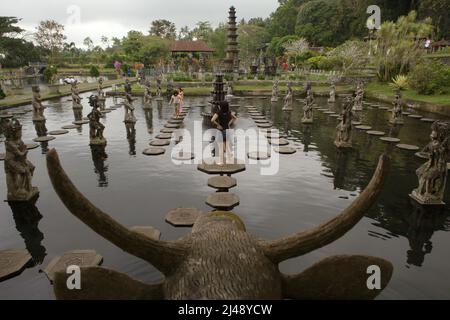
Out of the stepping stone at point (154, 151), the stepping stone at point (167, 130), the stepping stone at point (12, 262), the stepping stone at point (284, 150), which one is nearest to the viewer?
the stepping stone at point (12, 262)

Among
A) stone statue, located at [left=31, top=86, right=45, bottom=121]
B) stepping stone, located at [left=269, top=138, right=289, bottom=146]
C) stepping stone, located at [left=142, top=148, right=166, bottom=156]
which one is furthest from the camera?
stone statue, located at [left=31, top=86, right=45, bottom=121]

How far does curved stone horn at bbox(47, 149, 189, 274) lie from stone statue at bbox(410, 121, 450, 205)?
8654 millimetres

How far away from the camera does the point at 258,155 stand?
12.9 metres

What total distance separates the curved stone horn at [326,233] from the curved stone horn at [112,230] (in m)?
0.55

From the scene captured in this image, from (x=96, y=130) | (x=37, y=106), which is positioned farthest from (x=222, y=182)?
(x=37, y=106)

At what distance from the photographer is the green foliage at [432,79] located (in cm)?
2670

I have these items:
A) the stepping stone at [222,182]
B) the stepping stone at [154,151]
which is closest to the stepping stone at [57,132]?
the stepping stone at [154,151]

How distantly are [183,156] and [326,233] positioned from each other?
37.0ft

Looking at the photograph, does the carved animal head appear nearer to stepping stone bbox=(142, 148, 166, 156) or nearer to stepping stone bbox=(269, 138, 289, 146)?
stepping stone bbox=(142, 148, 166, 156)

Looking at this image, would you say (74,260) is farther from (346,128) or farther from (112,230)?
(346,128)

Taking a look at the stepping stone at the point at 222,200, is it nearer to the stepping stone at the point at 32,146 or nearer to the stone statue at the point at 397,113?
the stepping stone at the point at 32,146

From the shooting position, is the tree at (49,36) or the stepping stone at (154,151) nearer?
the stepping stone at (154,151)

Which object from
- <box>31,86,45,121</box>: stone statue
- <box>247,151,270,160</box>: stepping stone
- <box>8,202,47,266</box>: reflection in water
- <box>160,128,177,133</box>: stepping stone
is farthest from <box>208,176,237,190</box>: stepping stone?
<box>31,86,45,121</box>: stone statue

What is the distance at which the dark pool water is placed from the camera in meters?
5.95
